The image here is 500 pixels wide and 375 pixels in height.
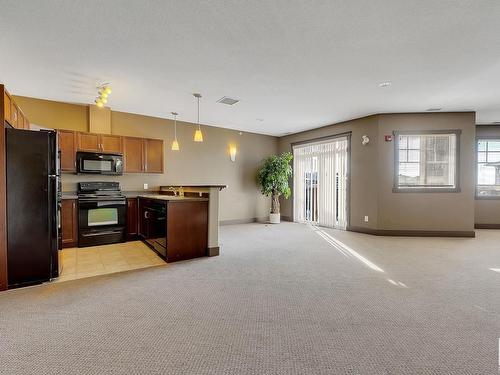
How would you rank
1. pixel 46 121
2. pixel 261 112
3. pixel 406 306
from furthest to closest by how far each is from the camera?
pixel 261 112
pixel 46 121
pixel 406 306

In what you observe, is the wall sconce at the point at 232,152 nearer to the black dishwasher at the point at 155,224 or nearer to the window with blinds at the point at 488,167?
the black dishwasher at the point at 155,224

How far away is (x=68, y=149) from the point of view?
4.70 m

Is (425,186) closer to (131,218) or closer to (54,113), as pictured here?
(131,218)

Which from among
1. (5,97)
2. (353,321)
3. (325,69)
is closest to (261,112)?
(325,69)

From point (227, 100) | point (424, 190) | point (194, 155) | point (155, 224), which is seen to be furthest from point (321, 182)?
point (155, 224)

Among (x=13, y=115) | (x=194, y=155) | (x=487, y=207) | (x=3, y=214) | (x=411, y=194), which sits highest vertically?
(x=13, y=115)

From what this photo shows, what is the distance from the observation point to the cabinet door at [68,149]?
15.2ft

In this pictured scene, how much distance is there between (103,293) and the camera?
265cm

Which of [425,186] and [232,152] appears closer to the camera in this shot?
[425,186]

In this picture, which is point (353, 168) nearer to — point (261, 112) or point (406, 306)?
point (261, 112)

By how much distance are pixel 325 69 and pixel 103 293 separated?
147 inches

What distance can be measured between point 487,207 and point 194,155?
24.9 ft

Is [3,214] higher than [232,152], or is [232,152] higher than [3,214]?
[232,152]

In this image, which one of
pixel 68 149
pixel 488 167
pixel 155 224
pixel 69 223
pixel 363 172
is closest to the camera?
pixel 155 224
